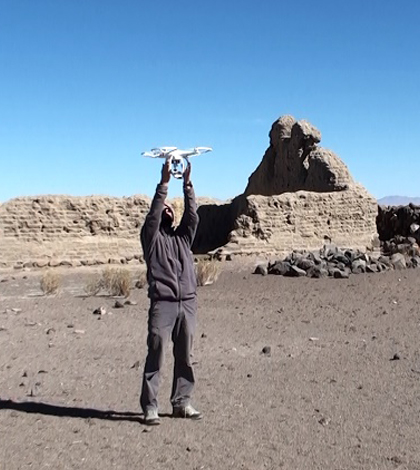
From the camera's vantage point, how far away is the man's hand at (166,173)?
5.74 metres

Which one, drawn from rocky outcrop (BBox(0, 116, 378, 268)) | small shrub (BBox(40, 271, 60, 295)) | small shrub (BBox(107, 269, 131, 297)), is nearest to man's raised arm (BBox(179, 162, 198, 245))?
small shrub (BBox(107, 269, 131, 297))

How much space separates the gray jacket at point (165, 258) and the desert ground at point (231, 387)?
106 cm

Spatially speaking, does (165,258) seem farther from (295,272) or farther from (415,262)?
(415,262)

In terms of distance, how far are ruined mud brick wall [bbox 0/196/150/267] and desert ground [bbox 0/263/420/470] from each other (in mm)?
7937

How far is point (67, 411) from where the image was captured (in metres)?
6.26

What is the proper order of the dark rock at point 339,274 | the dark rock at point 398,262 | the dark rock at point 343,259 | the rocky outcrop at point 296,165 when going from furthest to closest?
the rocky outcrop at point 296,165
the dark rock at point 398,262
the dark rock at point 343,259
the dark rock at point 339,274

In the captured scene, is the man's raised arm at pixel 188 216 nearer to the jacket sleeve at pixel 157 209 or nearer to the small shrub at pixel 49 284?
the jacket sleeve at pixel 157 209

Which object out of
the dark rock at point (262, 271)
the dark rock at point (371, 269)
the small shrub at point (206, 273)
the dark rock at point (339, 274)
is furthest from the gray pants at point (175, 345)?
the dark rock at point (371, 269)

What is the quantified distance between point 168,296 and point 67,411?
1.47 meters

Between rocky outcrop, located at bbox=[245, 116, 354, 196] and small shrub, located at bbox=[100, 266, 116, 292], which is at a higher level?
rocky outcrop, located at bbox=[245, 116, 354, 196]

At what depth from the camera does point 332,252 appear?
Result: 19109mm

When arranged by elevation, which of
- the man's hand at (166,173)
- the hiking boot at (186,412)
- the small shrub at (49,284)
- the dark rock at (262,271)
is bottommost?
the hiking boot at (186,412)

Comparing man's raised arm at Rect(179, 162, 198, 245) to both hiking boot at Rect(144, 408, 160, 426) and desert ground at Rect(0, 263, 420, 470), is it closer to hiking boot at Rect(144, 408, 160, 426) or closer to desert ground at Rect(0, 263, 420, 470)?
hiking boot at Rect(144, 408, 160, 426)

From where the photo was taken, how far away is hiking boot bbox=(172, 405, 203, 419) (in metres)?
5.92
